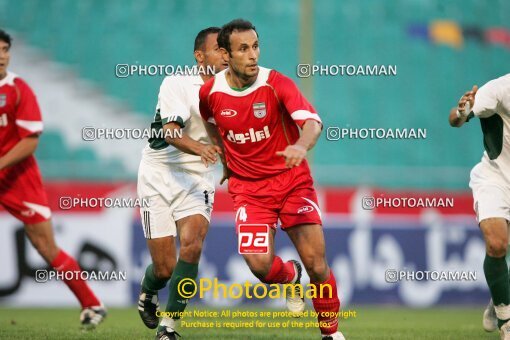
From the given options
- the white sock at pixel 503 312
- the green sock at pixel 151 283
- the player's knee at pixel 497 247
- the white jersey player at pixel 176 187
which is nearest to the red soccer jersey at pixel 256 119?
the white jersey player at pixel 176 187

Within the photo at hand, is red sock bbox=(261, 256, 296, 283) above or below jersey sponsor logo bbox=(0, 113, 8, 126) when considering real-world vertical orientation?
below

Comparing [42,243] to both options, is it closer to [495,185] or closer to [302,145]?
[302,145]

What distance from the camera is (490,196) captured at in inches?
274

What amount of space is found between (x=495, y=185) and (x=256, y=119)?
2010mm

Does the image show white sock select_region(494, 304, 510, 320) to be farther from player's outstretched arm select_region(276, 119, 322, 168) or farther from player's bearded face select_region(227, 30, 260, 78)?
player's bearded face select_region(227, 30, 260, 78)

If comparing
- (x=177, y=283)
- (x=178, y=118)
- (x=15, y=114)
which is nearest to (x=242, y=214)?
(x=177, y=283)

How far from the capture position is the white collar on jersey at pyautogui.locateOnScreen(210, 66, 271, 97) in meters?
6.62

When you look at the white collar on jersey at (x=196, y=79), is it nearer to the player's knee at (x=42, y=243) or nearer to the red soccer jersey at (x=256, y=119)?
the red soccer jersey at (x=256, y=119)

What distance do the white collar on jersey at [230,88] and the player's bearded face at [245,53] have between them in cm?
9

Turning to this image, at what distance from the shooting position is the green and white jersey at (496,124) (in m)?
6.88

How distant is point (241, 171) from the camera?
6.78 m

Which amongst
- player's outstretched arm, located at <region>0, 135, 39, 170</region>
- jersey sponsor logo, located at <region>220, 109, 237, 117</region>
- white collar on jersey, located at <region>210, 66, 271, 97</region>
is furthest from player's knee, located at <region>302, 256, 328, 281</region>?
player's outstretched arm, located at <region>0, 135, 39, 170</region>

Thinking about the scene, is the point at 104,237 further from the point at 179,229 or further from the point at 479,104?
the point at 479,104

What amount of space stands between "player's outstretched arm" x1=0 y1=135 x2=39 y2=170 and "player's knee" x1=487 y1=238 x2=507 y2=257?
430 cm
